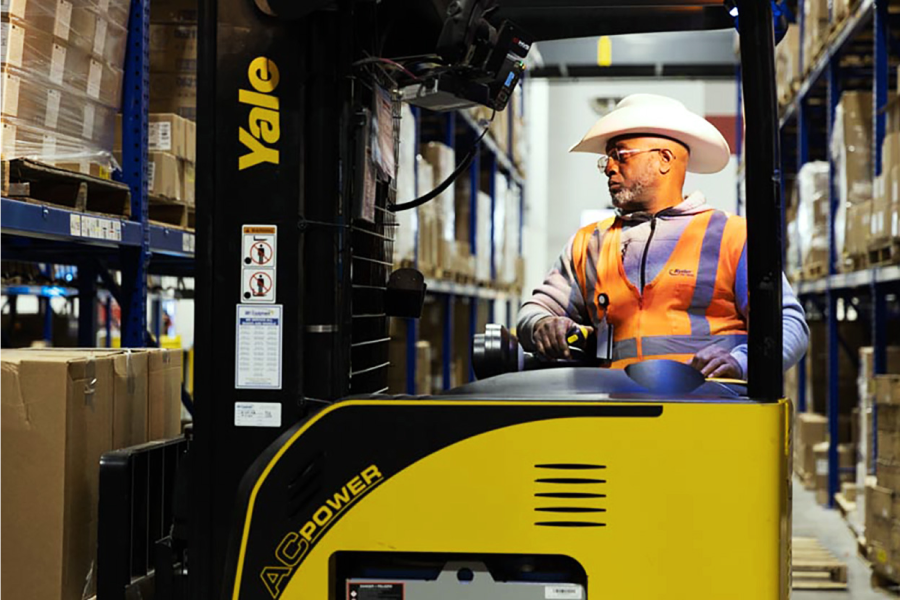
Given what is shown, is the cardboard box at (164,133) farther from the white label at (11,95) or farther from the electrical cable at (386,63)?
the electrical cable at (386,63)

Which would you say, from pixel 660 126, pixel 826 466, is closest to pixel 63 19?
pixel 660 126

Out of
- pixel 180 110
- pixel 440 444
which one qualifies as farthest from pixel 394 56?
pixel 180 110

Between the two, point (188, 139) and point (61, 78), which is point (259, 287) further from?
point (188, 139)

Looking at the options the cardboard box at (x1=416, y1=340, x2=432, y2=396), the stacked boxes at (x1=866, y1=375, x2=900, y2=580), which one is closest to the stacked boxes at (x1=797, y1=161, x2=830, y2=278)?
the stacked boxes at (x1=866, y1=375, x2=900, y2=580)

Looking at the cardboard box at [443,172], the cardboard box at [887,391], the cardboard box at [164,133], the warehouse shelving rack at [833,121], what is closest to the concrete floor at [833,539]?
the warehouse shelving rack at [833,121]

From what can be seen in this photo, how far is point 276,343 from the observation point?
7.86 feet

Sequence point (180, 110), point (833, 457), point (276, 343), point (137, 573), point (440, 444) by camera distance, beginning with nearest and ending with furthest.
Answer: point (440, 444) → point (276, 343) → point (137, 573) → point (180, 110) → point (833, 457)

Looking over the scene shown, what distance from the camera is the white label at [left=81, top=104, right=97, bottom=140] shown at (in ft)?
13.1

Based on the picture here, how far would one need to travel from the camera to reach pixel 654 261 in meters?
3.15

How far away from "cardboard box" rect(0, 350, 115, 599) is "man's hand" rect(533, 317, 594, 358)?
1.21 meters

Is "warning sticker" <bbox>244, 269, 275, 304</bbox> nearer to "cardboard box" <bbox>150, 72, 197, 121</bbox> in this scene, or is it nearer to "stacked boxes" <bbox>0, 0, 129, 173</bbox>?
"stacked boxes" <bbox>0, 0, 129, 173</bbox>

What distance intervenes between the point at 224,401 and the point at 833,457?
22.3 feet

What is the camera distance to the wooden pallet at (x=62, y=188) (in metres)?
3.35

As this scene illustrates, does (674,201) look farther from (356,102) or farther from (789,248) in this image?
(789,248)
